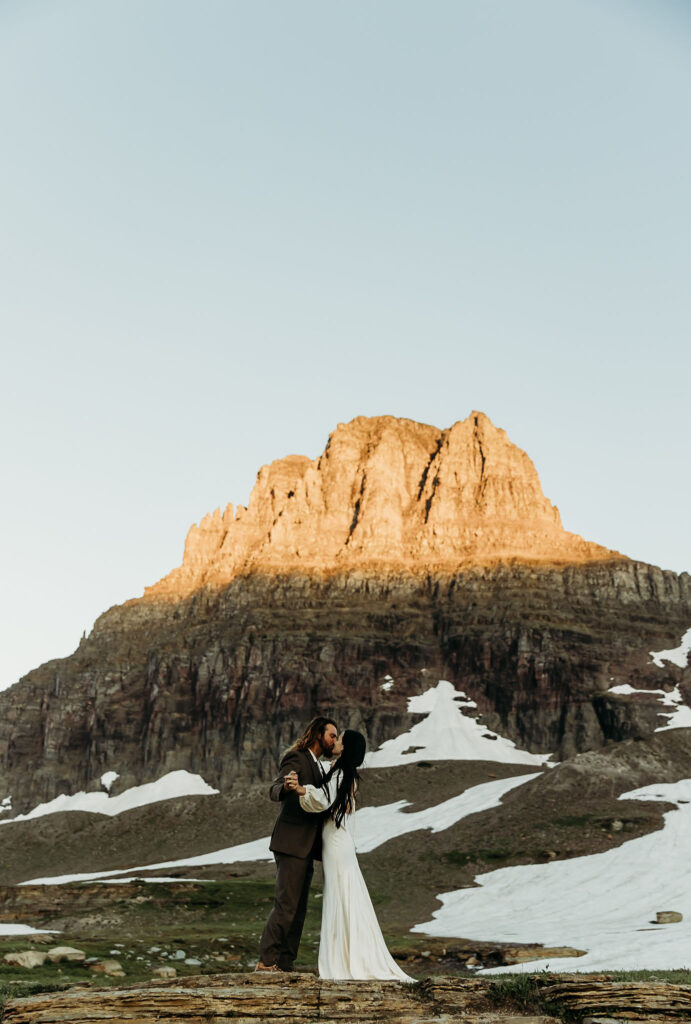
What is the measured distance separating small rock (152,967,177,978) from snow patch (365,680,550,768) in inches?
5486

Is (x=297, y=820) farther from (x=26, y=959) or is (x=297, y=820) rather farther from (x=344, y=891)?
(x=26, y=959)

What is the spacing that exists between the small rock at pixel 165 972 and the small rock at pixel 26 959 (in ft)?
12.4

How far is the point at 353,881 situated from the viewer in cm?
1552

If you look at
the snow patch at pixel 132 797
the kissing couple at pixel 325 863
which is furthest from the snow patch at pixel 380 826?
the kissing couple at pixel 325 863

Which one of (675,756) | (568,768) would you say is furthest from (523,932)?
(675,756)

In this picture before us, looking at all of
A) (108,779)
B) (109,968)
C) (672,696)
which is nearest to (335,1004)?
(109,968)

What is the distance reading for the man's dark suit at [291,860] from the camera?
15.6 meters

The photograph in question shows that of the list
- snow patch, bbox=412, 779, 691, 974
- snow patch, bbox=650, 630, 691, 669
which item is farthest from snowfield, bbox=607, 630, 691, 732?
snow patch, bbox=412, 779, 691, 974

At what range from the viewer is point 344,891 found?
1534cm

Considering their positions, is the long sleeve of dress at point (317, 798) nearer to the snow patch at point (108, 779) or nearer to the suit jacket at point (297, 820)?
the suit jacket at point (297, 820)

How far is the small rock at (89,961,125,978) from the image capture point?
29802 millimetres

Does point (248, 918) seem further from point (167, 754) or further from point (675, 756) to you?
point (167, 754)

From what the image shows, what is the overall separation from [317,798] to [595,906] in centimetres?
5435

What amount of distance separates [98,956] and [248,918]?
33.2m
